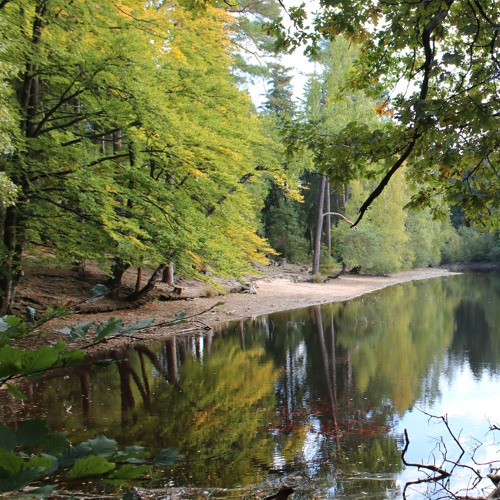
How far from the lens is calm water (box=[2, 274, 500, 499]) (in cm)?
512

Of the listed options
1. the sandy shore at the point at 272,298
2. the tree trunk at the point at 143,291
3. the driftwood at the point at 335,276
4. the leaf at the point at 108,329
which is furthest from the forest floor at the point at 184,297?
the leaf at the point at 108,329

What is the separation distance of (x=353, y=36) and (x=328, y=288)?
22299mm

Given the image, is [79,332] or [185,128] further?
[185,128]

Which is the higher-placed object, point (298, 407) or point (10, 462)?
point (10, 462)

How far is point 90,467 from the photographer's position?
0.98 m

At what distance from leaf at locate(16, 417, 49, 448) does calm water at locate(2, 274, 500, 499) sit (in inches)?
114

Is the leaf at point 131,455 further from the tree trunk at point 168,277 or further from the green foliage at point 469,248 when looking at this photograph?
the green foliage at point 469,248

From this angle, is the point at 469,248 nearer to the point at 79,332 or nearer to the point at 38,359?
the point at 79,332

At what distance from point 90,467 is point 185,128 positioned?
9432mm

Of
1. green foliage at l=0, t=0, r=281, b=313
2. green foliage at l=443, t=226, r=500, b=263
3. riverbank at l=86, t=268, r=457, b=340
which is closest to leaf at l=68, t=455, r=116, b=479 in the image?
riverbank at l=86, t=268, r=457, b=340

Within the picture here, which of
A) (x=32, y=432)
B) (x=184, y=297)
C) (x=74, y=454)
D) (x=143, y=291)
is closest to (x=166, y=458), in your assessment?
(x=74, y=454)

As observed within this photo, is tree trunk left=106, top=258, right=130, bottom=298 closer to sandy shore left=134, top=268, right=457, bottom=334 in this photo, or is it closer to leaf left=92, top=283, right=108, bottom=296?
sandy shore left=134, top=268, right=457, bottom=334

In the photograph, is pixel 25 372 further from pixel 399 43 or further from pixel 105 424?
pixel 105 424

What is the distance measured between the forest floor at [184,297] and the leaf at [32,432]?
438 cm
